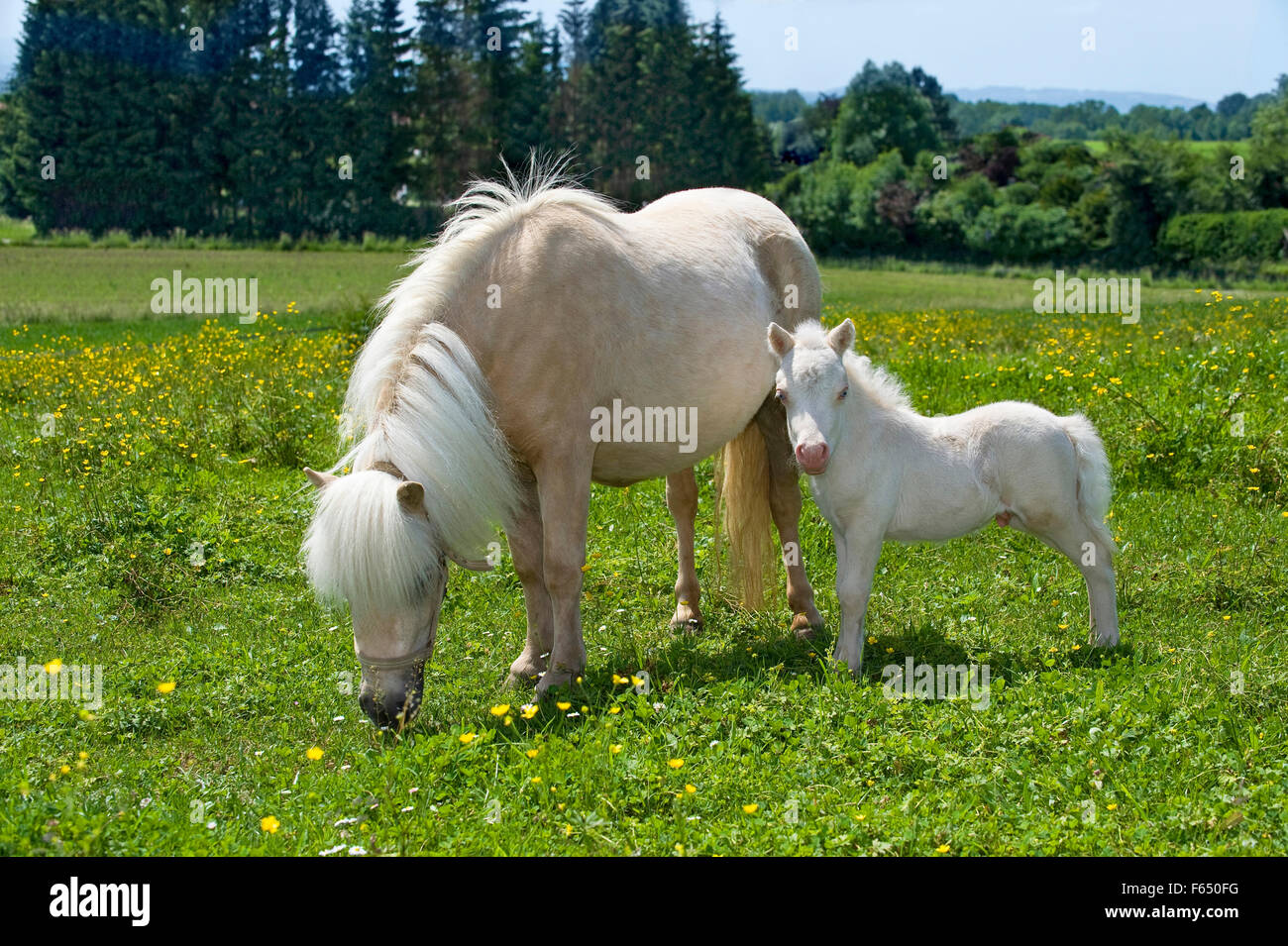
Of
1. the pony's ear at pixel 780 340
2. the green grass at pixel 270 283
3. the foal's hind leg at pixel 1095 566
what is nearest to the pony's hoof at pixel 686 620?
the pony's ear at pixel 780 340

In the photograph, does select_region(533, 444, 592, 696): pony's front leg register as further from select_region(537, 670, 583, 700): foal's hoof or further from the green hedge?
the green hedge

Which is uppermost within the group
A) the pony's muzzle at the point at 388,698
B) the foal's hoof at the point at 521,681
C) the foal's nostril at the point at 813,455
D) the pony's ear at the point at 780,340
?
the pony's ear at the point at 780,340

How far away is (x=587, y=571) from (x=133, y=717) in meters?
2.87

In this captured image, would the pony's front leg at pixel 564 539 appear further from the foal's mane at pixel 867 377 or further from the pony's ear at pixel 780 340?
the foal's mane at pixel 867 377

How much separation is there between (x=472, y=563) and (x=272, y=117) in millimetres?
53001

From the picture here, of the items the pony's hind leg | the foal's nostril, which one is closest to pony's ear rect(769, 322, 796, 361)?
the foal's nostril

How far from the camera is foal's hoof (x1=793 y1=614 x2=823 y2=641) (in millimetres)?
6090

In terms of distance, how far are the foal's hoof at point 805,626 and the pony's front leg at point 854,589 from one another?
76 cm

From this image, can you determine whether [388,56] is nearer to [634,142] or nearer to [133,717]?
[634,142]

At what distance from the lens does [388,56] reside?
53406 millimetres

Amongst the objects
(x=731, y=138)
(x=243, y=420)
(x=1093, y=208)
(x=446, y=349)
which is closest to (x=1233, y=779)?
(x=446, y=349)

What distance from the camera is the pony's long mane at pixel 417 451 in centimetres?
422

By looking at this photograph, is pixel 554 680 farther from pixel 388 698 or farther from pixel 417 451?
pixel 417 451

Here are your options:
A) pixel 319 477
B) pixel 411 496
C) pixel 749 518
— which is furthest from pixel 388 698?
pixel 749 518
